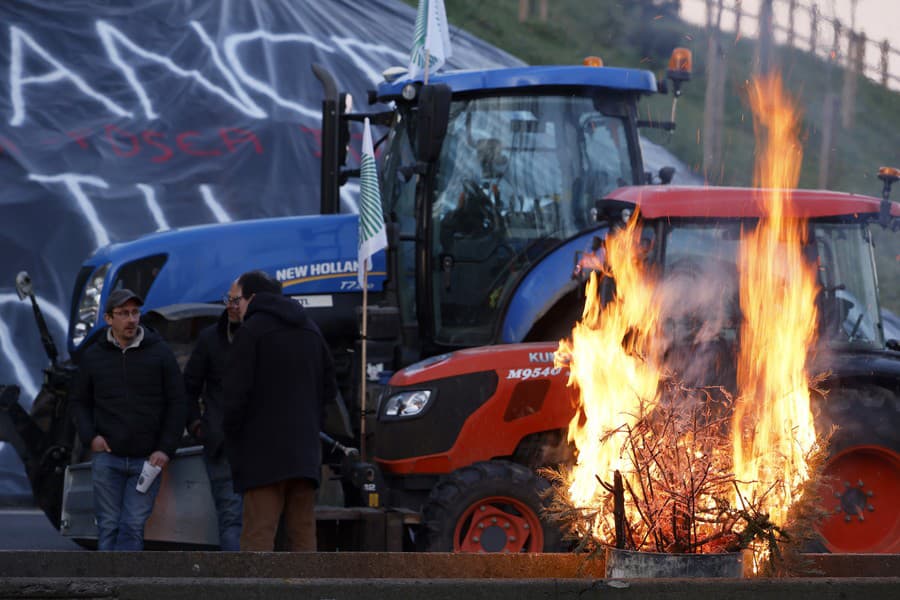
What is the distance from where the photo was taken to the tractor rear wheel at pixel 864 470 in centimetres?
814

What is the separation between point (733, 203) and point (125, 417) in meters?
3.58

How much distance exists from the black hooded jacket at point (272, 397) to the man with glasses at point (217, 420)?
83 centimetres

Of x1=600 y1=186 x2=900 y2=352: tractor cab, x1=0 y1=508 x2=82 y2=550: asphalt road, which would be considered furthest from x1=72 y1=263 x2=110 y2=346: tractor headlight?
x1=600 y1=186 x2=900 y2=352: tractor cab

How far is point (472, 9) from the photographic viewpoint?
Answer: 1336 inches

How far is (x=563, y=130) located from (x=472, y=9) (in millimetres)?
24720

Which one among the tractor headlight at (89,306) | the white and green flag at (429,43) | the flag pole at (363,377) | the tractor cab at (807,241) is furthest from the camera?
the white and green flag at (429,43)

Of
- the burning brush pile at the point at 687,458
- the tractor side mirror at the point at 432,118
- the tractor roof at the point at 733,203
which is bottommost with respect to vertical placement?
the burning brush pile at the point at 687,458

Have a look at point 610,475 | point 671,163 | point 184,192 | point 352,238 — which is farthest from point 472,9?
point 610,475

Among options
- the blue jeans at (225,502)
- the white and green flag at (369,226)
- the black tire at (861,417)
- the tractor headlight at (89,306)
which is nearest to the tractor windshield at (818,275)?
the black tire at (861,417)

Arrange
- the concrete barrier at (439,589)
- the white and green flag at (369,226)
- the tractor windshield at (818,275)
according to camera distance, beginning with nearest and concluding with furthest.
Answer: the concrete barrier at (439,589) < the tractor windshield at (818,275) < the white and green flag at (369,226)

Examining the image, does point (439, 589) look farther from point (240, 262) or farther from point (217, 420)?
point (240, 262)

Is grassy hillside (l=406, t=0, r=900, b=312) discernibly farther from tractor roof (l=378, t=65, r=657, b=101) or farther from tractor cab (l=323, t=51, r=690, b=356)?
tractor cab (l=323, t=51, r=690, b=356)

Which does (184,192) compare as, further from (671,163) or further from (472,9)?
(472,9)

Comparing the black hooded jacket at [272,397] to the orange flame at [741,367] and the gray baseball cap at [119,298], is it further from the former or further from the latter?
the orange flame at [741,367]
